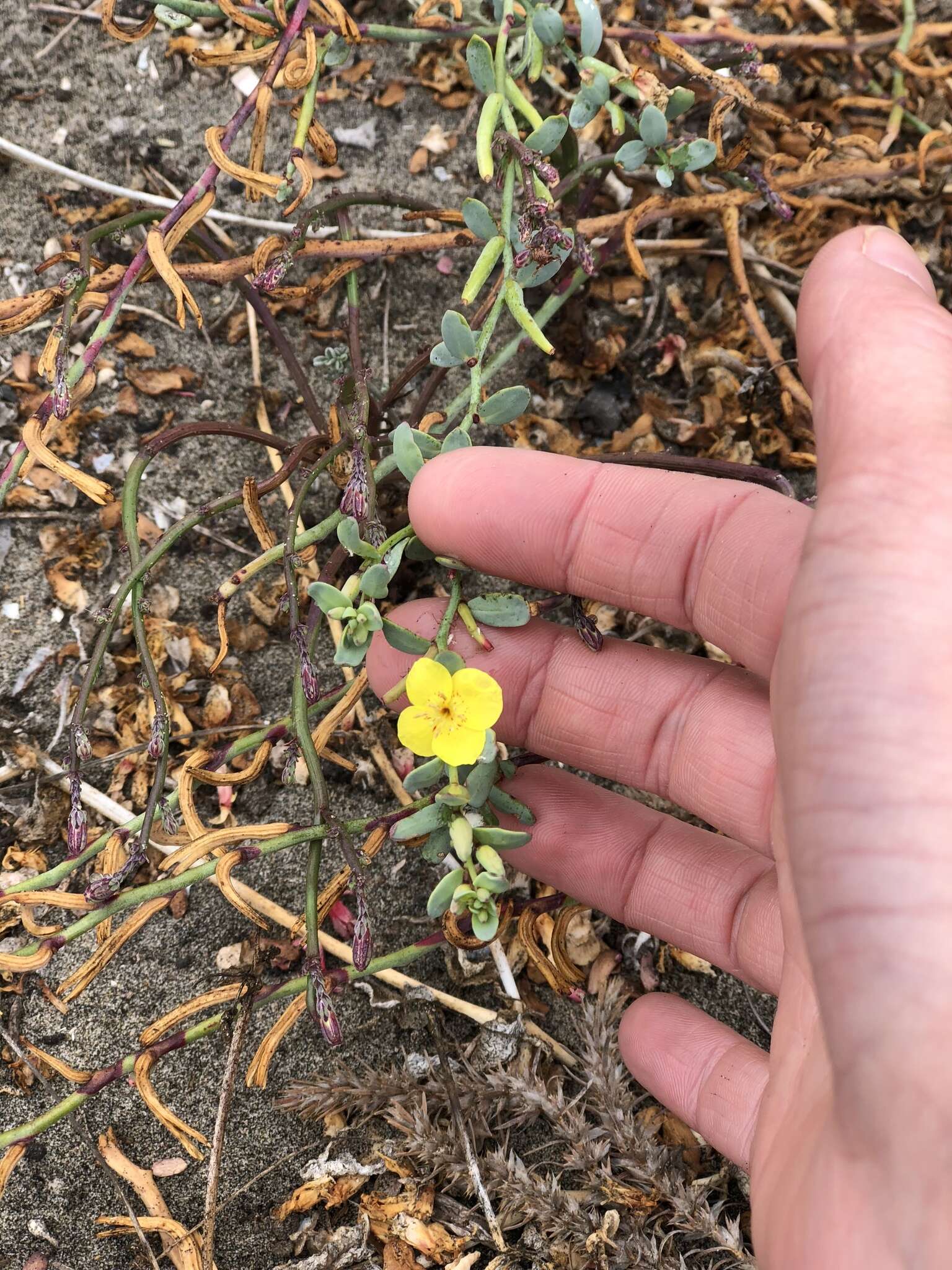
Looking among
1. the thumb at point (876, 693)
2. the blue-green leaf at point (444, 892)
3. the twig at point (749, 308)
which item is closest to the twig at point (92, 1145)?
the blue-green leaf at point (444, 892)

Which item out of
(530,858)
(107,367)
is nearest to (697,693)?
(530,858)

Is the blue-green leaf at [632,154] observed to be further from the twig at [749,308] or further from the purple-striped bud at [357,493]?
the purple-striped bud at [357,493]

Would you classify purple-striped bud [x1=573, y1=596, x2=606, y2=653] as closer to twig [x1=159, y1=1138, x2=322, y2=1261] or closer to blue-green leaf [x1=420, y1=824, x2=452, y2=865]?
blue-green leaf [x1=420, y1=824, x2=452, y2=865]

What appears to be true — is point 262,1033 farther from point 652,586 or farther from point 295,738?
point 652,586

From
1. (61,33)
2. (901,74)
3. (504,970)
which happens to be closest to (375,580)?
(504,970)

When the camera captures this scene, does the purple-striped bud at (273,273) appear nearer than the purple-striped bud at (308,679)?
No

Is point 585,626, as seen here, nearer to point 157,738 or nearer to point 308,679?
point 308,679
